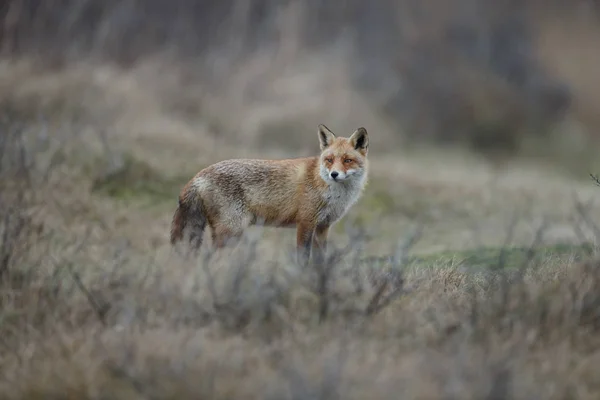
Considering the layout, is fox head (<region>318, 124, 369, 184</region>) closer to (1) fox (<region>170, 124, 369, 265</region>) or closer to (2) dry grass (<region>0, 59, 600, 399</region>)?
(1) fox (<region>170, 124, 369, 265</region>)

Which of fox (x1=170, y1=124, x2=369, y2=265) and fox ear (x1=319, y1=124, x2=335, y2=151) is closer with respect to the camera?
fox (x1=170, y1=124, x2=369, y2=265)

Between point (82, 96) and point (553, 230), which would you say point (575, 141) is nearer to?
point (553, 230)

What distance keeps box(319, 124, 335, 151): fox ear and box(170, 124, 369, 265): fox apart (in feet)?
0.03

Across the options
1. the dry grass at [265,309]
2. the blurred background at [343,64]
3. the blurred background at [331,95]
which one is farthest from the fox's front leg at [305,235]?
the blurred background at [343,64]

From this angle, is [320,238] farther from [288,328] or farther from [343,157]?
[288,328]

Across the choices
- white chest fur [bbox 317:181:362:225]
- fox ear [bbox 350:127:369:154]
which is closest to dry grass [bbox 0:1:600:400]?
white chest fur [bbox 317:181:362:225]

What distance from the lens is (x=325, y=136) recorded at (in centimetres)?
786

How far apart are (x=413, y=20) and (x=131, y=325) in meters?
19.2

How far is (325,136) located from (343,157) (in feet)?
1.52

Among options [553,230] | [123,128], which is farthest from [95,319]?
[123,128]

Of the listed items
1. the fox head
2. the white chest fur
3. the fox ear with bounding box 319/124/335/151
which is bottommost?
the white chest fur

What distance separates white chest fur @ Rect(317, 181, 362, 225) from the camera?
7.57m

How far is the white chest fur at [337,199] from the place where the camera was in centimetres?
757

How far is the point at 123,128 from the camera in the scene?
13875 millimetres
